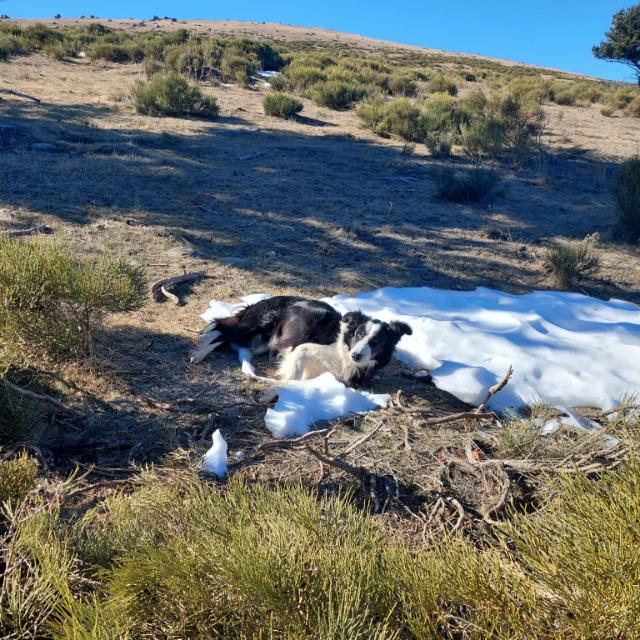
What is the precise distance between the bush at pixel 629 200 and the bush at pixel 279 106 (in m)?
10.1

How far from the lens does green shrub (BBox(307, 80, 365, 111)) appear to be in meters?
19.7

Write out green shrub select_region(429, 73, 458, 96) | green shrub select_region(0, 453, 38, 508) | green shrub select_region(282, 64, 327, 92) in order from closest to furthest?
1. green shrub select_region(0, 453, 38, 508)
2. green shrub select_region(282, 64, 327, 92)
3. green shrub select_region(429, 73, 458, 96)

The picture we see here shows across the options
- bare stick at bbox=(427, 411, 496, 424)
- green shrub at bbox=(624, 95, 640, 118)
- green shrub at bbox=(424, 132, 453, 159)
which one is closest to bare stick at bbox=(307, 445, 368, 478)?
bare stick at bbox=(427, 411, 496, 424)

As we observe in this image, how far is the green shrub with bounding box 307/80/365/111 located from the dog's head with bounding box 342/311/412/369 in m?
16.9

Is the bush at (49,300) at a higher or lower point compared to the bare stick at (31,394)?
higher

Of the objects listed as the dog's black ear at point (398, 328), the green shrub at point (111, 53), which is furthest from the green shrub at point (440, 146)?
the green shrub at point (111, 53)

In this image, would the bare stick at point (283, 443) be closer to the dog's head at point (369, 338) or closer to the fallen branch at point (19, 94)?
the dog's head at point (369, 338)

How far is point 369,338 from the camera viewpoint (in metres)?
4.55

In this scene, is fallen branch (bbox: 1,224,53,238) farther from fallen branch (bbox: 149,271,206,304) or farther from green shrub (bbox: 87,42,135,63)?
green shrub (bbox: 87,42,135,63)

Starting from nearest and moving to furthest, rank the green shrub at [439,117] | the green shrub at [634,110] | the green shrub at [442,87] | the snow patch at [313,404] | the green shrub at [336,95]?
the snow patch at [313,404], the green shrub at [439,117], the green shrub at [336,95], the green shrub at [634,110], the green shrub at [442,87]

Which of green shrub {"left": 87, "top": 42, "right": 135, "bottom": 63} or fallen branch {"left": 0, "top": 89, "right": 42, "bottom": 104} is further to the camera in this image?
green shrub {"left": 87, "top": 42, "right": 135, "bottom": 63}

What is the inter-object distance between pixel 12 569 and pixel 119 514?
49cm

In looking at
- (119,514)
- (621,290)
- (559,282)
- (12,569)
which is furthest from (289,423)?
(621,290)

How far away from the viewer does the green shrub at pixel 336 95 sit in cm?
1969
